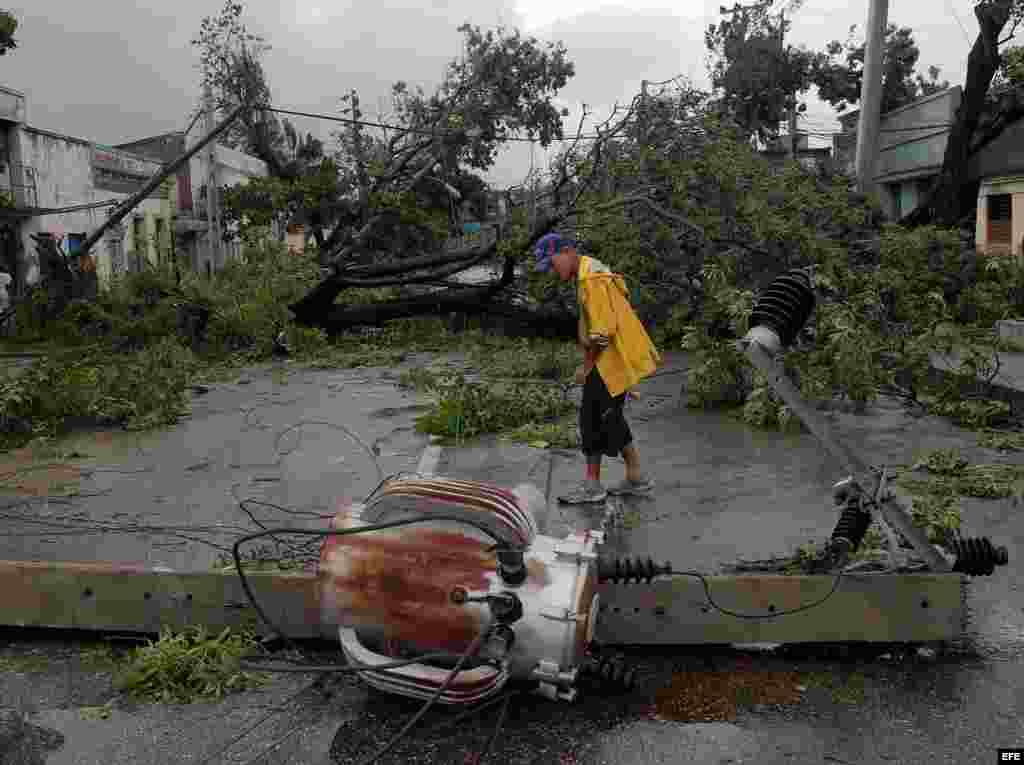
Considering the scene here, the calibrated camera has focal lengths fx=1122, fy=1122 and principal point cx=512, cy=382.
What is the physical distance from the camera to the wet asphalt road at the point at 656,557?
362 cm

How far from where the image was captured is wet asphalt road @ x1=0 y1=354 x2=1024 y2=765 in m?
3.62

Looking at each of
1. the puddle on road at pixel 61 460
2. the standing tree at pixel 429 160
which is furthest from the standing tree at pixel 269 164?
the puddle on road at pixel 61 460

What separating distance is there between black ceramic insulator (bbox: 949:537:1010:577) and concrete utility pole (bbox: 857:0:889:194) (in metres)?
15.0

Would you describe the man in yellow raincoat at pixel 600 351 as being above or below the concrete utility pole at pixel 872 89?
below

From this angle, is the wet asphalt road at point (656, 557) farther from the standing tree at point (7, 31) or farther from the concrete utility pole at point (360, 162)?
the standing tree at point (7, 31)

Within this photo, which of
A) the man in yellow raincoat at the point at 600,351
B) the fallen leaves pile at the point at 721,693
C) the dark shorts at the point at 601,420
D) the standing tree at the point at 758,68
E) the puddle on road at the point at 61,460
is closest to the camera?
the fallen leaves pile at the point at 721,693

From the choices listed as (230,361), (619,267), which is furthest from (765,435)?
(230,361)

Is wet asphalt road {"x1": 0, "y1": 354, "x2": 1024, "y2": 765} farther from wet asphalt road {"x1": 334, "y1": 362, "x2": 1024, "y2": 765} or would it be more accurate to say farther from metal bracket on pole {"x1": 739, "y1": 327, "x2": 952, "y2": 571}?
metal bracket on pole {"x1": 739, "y1": 327, "x2": 952, "y2": 571}

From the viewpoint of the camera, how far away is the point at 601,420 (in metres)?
6.78

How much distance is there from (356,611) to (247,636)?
81 cm

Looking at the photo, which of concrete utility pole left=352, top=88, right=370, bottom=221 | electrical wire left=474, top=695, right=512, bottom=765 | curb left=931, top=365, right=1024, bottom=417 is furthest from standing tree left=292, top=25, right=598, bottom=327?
electrical wire left=474, top=695, right=512, bottom=765

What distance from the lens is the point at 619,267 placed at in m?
13.2

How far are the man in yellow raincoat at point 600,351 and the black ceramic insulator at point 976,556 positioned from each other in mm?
2828

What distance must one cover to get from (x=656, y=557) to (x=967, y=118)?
18.8 meters
